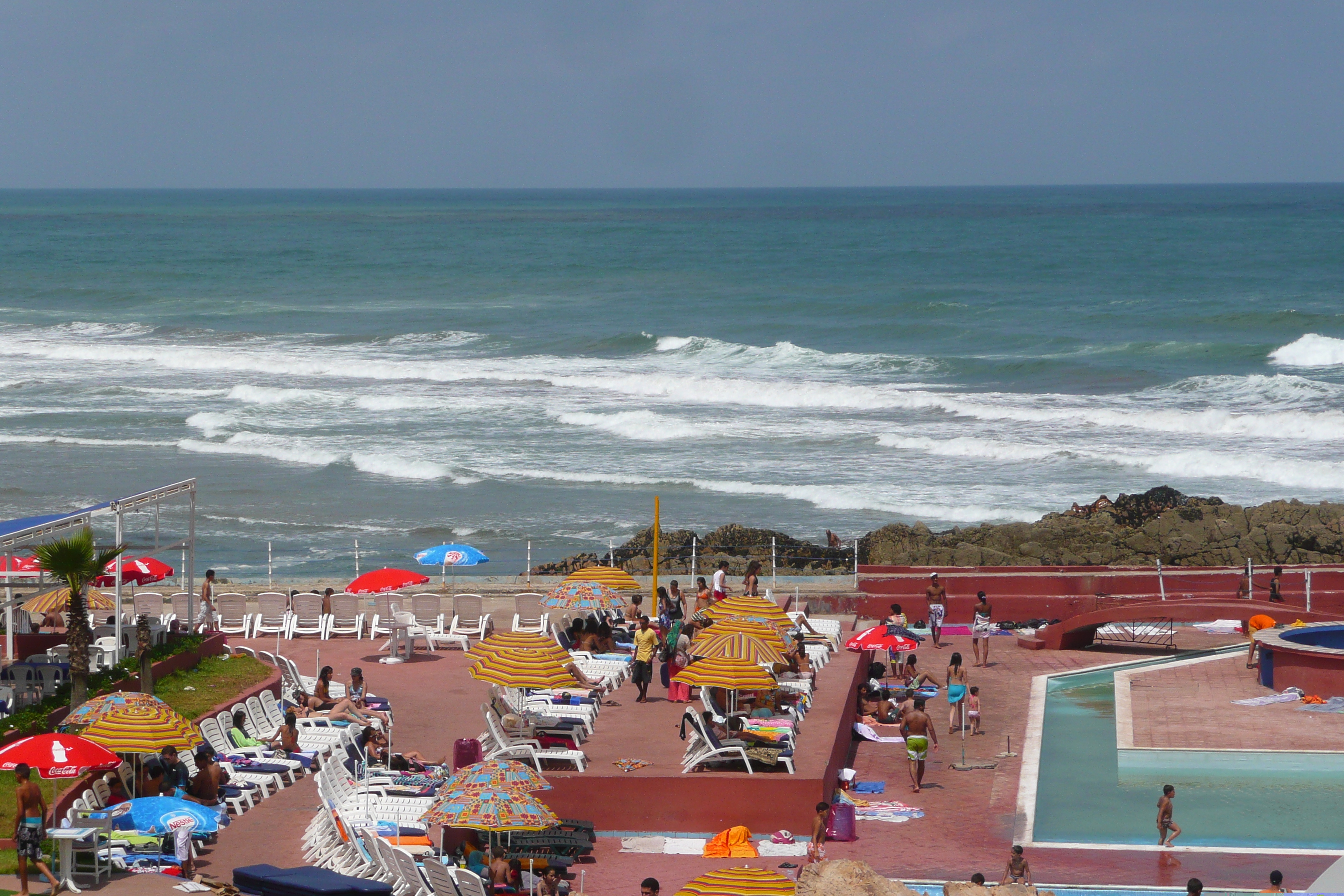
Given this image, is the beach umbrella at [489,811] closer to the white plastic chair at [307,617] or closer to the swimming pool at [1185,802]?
the swimming pool at [1185,802]

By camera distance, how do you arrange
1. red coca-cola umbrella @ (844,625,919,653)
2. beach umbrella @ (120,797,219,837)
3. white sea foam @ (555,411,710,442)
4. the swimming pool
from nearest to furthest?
beach umbrella @ (120,797,219,837) < the swimming pool < red coca-cola umbrella @ (844,625,919,653) < white sea foam @ (555,411,710,442)

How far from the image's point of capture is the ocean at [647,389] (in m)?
33.9

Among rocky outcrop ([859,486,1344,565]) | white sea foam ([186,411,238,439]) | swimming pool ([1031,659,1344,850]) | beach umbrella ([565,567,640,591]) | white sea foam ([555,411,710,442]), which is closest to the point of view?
swimming pool ([1031,659,1344,850])

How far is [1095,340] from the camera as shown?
58250 millimetres

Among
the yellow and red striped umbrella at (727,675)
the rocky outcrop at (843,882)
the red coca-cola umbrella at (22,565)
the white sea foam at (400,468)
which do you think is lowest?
the rocky outcrop at (843,882)

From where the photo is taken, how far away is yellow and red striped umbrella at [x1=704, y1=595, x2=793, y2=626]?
18.1 metres

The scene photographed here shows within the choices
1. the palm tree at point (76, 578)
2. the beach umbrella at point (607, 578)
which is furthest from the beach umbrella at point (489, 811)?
the beach umbrella at point (607, 578)

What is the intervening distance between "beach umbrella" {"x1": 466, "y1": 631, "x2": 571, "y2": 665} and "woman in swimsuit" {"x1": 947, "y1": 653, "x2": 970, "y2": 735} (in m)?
4.60

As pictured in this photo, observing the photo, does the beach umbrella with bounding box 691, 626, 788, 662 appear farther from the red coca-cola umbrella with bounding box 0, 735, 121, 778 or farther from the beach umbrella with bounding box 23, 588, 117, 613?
the beach umbrella with bounding box 23, 588, 117, 613

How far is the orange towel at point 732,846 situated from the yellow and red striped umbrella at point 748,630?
3058 mm

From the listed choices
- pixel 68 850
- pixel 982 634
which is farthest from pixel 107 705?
pixel 982 634

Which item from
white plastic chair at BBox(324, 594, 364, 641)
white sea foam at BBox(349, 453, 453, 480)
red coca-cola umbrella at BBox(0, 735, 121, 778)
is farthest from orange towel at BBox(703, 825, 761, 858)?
white sea foam at BBox(349, 453, 453, 480)

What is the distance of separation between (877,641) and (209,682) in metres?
7.82

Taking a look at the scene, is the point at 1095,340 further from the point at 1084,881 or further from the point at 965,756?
the point at 1084,881
